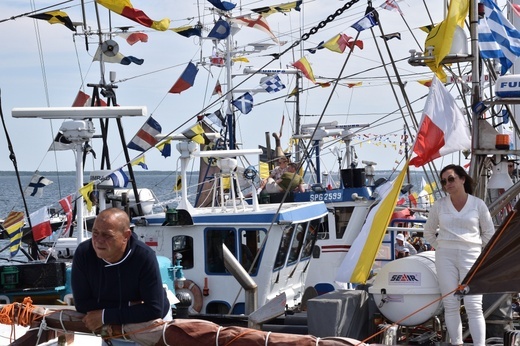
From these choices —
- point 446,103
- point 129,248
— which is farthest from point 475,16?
point 129,248

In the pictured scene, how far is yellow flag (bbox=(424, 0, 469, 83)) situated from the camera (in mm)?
8273

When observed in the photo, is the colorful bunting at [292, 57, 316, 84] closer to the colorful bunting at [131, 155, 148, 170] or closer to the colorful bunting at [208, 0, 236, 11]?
the colorful bunting at [208, 0, 236, 11]

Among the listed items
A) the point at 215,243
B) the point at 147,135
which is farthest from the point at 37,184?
the point at 215,243

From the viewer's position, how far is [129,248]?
5.07 meters

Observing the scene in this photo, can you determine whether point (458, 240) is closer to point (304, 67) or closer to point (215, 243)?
point (215, 243)

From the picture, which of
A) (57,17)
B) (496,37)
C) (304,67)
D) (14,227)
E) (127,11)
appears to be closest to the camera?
(496,37)

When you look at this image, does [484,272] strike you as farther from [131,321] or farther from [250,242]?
[250,242]

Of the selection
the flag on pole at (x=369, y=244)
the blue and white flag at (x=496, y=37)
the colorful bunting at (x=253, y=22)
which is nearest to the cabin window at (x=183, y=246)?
the flag on pole at (x=369, y=244)

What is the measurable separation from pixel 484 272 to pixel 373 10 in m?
4.66

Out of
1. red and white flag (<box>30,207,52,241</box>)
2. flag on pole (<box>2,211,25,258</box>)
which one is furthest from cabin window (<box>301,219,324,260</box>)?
flag on pole (<box>2,211,25,258</box>)

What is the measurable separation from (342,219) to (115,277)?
39.1 ft

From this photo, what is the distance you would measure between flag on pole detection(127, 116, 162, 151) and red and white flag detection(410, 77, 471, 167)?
5294 millimetres

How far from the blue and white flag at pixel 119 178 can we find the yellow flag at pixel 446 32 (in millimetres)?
4571

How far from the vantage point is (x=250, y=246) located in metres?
12.6
